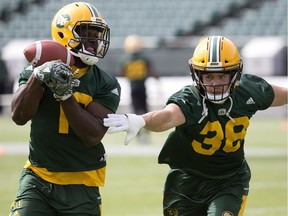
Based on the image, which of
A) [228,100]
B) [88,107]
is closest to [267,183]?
[228,100]

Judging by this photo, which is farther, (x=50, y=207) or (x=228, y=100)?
(x=228, y=100)

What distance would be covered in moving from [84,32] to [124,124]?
630mm

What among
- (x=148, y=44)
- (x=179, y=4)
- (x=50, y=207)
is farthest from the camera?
(x=179, y=4)

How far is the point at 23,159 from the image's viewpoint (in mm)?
10578

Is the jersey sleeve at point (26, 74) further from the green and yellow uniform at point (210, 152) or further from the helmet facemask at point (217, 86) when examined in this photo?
the helmet facemask at point (217, 86)

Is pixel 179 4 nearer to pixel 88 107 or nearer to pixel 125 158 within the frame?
pixel 125 158

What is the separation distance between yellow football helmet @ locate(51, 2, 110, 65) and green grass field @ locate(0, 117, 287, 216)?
3.04 meters

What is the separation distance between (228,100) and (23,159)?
626 centimetres

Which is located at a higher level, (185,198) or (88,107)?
(88,107)

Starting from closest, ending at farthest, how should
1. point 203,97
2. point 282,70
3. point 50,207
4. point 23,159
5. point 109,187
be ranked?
point 50,207 < point 203,97 < point 109,187 < point 23,159 < point 282,70

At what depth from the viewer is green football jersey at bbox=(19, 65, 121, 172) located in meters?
4.18

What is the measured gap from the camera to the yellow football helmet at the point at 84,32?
426cm

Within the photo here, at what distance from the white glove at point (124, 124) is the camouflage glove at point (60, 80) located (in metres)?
0.31

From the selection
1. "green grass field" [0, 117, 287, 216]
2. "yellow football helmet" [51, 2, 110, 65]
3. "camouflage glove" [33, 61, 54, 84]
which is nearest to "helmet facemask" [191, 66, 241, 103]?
"yellow football helmet" [51, 2, 110, 65]
